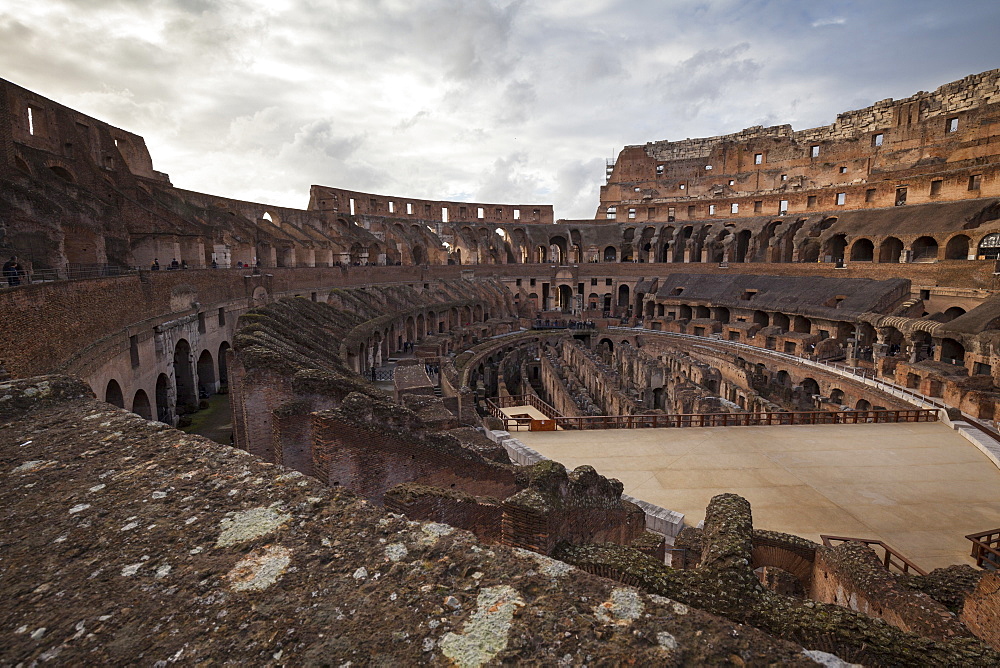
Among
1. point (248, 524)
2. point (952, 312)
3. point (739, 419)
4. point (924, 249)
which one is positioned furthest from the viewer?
point (924, 249)

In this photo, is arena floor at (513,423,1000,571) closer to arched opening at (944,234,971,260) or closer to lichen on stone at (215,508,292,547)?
lichen on stone at (215,508,292,547)

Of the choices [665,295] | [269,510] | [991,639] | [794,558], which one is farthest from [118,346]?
[665,295]

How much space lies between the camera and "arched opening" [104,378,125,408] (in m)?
11.1

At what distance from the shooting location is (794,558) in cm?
747

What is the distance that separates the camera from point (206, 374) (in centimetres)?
1803

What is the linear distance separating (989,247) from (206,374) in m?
38.0

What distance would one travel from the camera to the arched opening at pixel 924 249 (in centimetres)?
3047

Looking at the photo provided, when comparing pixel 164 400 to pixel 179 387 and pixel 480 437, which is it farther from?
pixel 480 437

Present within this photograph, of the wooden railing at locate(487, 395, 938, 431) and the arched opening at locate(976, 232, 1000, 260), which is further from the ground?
the arched opening at locate(976, 232, 1000, 260)

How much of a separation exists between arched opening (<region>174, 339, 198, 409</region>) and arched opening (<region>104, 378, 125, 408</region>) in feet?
15.1

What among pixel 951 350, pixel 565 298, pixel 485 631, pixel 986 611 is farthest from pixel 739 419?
pixel 565 298

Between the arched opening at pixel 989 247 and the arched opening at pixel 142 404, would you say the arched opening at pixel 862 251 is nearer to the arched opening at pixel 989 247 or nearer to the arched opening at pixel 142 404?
the arched opening at pixel 989 247

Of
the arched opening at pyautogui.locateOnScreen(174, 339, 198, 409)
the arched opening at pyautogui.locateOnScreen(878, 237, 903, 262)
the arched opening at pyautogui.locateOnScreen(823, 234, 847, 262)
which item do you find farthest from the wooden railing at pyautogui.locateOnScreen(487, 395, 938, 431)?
the arched opening at pyautogui.locateOnScreen(823, 234, 847, 262)

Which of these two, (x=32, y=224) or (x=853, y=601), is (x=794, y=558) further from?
(x=32, y=224)
